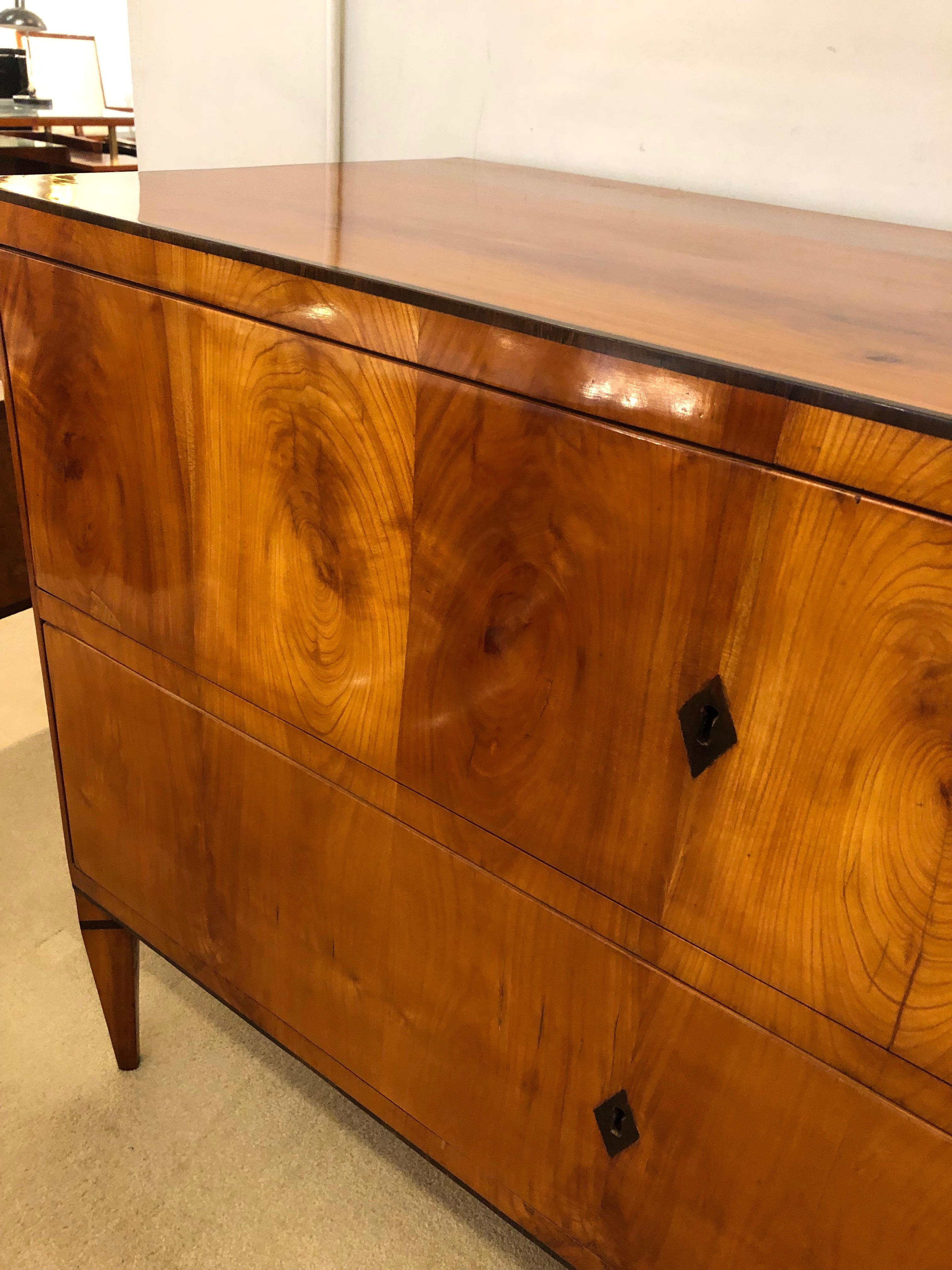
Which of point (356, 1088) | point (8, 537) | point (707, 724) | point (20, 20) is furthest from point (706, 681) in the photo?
point (20, 20)

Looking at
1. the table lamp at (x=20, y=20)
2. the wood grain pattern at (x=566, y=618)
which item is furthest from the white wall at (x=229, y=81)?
the table lamp at (x=20, y=20)

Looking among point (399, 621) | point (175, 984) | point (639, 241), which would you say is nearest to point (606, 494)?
point (399, 621)

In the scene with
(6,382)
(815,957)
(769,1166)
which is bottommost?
(769,1166)

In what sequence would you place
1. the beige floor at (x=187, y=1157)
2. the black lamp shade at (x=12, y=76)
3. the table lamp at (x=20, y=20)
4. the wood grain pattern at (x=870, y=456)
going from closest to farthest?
the wood grain pattern at (x=870, y=456)
the beige floor at (x=187, y=1157)
the black lamp shade at (x=12, y=76)
the table lamp at (x=20, y=20)

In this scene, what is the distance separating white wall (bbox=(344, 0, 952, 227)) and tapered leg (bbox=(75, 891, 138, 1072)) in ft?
3.16

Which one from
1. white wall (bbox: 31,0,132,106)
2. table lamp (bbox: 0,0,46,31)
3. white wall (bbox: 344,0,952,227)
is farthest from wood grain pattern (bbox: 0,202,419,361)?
white wall (bbox: 31,0,132,106)

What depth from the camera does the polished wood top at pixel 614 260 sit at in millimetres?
447

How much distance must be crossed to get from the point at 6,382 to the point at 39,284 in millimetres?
110

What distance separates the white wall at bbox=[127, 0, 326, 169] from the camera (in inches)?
45.6

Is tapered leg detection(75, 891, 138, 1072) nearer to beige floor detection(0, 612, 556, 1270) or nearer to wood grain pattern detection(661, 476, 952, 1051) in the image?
beige floor detection(0, 612, 556, 1270)

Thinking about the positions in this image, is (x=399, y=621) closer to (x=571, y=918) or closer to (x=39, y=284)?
(x=571, y=918)

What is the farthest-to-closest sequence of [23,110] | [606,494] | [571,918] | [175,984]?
[23,110], [175,984], [571,918], [606,494]

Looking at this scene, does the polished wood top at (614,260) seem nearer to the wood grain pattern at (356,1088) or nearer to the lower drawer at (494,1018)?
the lower drawer at (494,1018)

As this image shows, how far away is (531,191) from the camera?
0.91 m
